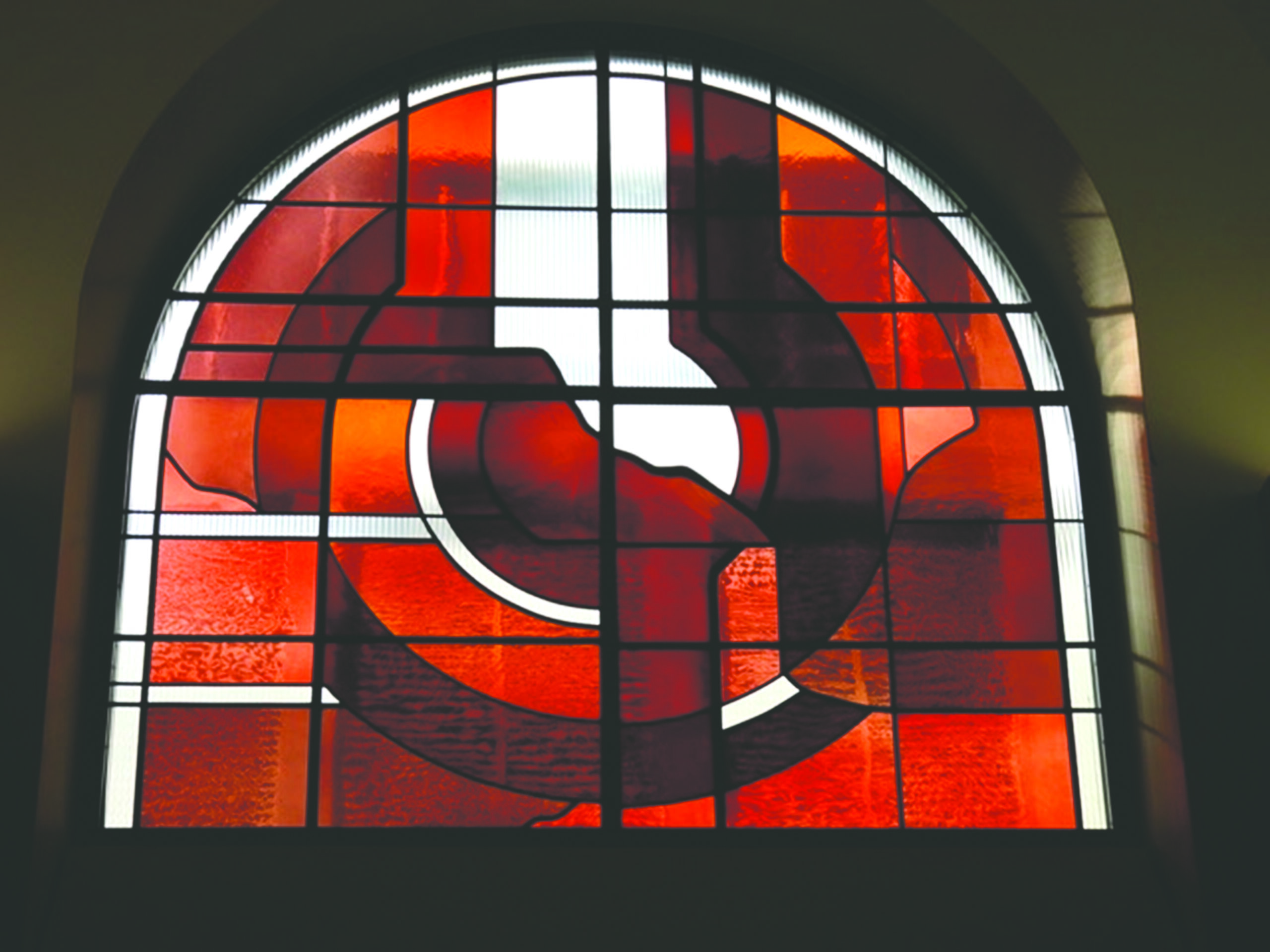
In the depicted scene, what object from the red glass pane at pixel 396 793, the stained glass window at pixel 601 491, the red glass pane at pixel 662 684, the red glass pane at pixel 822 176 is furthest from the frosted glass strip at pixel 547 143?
the red glass pane at pixel 396 793

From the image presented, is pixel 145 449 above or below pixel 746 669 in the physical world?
above

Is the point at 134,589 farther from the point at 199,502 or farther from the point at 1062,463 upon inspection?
the point at 1062,463

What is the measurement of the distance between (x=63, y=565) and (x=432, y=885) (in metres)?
1.22

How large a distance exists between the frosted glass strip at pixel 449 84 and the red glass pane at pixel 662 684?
6.00 ft

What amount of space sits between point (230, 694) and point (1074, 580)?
2342 millimetres

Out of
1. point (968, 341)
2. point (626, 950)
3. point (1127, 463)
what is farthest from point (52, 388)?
point (1127, 463)

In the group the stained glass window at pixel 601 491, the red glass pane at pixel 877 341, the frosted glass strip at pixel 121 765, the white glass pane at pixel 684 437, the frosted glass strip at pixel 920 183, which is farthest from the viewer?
the frosted glass strip at pixel 920 183

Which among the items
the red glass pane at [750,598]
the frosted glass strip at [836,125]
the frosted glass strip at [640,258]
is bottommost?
the red glass pane at [750,598]

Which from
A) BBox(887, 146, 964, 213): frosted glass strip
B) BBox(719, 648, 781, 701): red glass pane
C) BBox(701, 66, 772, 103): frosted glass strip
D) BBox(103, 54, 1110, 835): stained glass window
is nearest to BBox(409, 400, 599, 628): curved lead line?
BBox(103, 54, 1110, 835): stained glass window

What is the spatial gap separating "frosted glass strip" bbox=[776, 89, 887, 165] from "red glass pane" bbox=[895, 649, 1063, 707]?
5.12 ft

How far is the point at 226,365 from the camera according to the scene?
4.36 metres

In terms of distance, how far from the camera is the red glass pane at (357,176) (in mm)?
4539

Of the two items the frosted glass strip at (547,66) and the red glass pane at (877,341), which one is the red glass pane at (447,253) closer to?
the frosted glass strip at (547,66)

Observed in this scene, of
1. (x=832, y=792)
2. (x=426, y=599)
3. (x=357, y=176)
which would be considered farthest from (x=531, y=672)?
(x=357, y=176)
